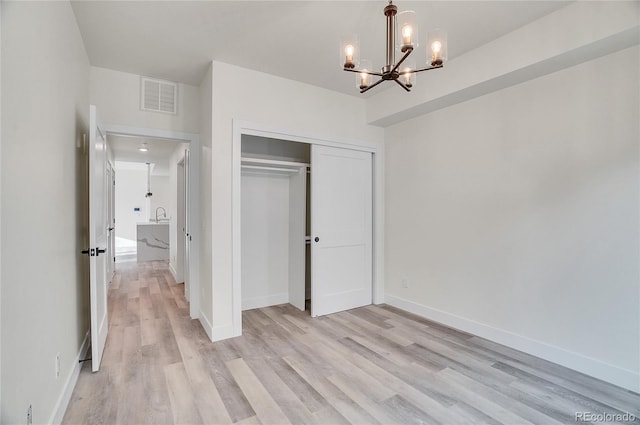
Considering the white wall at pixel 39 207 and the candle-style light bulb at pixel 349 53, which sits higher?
the candle-style light bulb at pixel 349 53

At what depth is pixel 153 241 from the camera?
7.88 metres

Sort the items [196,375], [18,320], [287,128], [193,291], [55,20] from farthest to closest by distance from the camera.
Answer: [193,291], [287,128], [196,375], [55,20], [18,320]

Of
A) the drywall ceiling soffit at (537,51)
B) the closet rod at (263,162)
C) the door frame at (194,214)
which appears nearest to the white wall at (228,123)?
the door frame at (194,214)

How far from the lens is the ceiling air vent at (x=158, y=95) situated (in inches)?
137

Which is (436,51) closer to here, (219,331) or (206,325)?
(219,331)

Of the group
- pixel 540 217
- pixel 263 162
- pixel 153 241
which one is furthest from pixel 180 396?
pixel 153 241

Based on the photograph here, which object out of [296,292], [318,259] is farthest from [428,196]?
[296,292]

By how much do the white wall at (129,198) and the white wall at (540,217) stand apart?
406 inches

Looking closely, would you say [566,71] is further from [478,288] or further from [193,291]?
[193,291]

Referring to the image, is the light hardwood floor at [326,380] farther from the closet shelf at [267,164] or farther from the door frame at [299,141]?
the closet shelf at [267,164]

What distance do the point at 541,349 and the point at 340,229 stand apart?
2347 millimetres

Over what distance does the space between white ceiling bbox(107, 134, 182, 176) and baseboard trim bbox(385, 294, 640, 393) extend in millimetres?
4321

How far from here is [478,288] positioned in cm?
324

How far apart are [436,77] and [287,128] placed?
1693 millimetres
